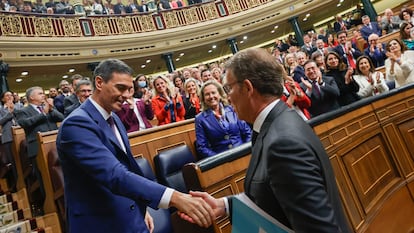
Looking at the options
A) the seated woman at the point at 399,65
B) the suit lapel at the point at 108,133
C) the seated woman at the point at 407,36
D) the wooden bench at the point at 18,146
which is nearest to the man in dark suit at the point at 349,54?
the seated woman at the point at 407,36

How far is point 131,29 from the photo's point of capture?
10.7 meters

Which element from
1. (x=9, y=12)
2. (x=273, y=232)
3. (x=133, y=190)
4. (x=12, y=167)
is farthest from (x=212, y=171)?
(x=9, y=12)

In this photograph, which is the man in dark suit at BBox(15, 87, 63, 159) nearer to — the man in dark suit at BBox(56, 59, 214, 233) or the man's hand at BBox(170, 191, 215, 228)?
the man in dark suit at BBox(56, 59, 214, 233)

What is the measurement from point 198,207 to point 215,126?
1468 millimetres

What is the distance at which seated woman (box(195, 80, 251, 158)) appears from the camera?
256 centimetres

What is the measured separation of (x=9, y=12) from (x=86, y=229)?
9.51 meters

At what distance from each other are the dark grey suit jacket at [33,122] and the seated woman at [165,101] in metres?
1.16

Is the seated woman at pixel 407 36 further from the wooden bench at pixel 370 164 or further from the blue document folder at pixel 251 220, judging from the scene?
the blue document folder at pixel 251 220

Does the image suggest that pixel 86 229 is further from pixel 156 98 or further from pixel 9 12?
pixel 9 12

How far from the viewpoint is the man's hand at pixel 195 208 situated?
1.10 metres

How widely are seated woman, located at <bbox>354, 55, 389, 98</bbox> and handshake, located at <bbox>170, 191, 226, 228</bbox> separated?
2701 mm

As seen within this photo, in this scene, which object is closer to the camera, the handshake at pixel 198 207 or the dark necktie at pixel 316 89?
the handshake at pixel 198 207

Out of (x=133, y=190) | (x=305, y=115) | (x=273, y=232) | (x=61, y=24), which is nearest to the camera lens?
(x=273, y=232)

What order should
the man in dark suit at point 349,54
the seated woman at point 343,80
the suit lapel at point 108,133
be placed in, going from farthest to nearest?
the man in dark suit at point 349,54
the seated woman at point 343,80
the suit lapel at point 108,133
